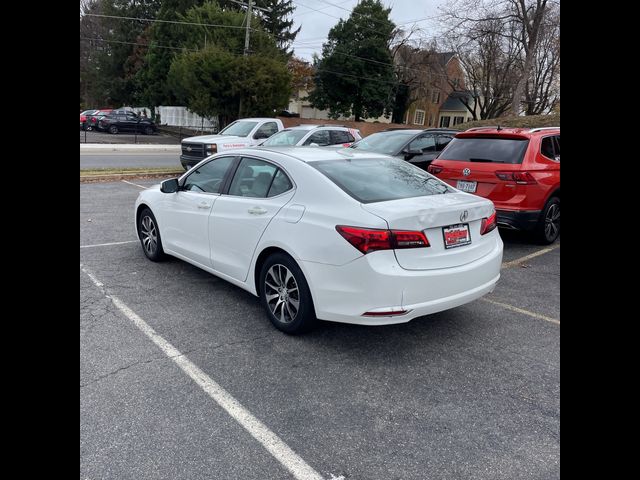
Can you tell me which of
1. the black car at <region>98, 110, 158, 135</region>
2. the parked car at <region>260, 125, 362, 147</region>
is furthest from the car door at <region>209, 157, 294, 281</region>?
the black car at <region>98, 110, 158, 135</region>

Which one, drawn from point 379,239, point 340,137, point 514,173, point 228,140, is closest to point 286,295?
point 379,239

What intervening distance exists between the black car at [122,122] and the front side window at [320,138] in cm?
2651

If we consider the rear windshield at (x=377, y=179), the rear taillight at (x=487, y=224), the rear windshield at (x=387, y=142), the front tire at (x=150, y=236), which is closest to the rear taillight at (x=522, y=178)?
the rear windshield at (x=377, y=179)

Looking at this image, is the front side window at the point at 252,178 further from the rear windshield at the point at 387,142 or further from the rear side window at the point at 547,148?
the rear windshield at the point at 387,142

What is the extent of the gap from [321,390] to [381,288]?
82 cm

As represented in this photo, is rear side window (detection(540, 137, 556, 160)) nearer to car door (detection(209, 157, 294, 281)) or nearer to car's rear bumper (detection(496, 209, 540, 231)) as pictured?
car's rear bumper (detection(496, 209, 540, 231))

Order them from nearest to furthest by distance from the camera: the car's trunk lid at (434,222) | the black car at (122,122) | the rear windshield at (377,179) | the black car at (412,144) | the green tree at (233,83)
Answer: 1. the car's trunk lid at (434,222)
2. the rear windshield at (377,179)
3. the black car at (412,144)
4. the green tree at (233,83)
5. the black car at (122,122)

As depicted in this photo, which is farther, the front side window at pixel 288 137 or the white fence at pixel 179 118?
the white fence at pixel 179 118

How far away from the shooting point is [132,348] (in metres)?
3.92

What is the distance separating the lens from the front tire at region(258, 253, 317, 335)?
3.98 m

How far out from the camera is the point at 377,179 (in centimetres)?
441

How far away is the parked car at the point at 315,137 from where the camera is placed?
1383 cm

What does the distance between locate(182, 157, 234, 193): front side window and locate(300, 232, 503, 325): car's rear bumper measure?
5.90 feet
